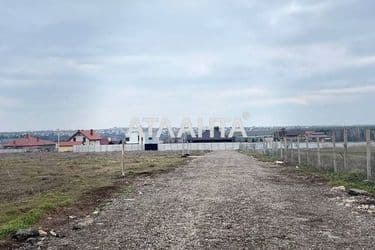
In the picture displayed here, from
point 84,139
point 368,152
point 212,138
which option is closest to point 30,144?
point 84,139

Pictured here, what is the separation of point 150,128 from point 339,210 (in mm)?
137927

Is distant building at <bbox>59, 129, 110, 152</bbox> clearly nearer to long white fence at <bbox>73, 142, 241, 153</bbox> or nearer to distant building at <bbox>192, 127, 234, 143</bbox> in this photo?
distant building at <bbox>192, 127, 234, 143</bbox>

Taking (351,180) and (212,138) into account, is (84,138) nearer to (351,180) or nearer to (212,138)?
(212,138)

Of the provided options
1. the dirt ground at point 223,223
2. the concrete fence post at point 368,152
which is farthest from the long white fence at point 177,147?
the dirt ground at point 223,223

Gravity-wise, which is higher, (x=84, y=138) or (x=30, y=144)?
(x=84, y=138)

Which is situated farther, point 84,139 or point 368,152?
point 84,139

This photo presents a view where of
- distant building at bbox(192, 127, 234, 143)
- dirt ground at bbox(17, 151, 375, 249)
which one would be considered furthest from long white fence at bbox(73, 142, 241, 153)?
dirt ground at bbox(17, 151, 375, 249)

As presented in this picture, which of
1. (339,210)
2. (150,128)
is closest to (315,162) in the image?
(339,210)

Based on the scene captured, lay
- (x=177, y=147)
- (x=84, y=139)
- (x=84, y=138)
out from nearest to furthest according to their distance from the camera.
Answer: (x=177, y=147)
(x=84, y=139)
(x=84, y=138)

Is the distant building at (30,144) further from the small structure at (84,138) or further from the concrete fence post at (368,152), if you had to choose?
the concrete fence post at (368,152)

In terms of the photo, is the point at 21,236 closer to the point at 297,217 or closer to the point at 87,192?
the point at 297,217

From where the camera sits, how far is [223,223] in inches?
458

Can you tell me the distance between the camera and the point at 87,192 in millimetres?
19250

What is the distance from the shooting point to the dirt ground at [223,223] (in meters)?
9.59
